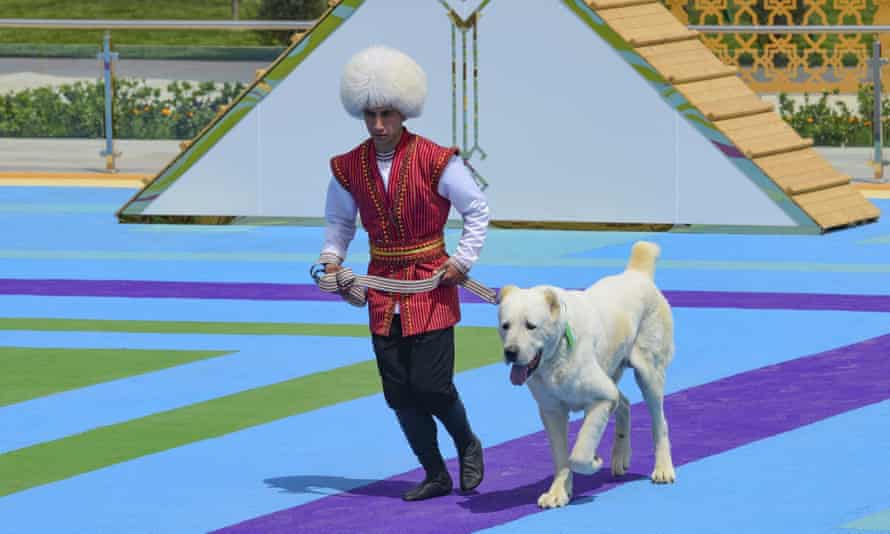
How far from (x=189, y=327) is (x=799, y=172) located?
7.41 meters

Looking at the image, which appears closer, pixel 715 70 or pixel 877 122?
pixel 715 70

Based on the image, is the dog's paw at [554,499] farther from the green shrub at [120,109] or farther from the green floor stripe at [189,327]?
the green shrub at [120,109]

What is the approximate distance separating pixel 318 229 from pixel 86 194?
18.0ft

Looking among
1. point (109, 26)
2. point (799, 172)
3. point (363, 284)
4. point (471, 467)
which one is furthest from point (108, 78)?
point (471, 467)

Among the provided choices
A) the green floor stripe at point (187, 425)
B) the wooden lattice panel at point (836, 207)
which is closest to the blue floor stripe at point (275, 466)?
the green floor stripe at point (187, 425)

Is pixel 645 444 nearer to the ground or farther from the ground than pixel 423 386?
nearer to the ground

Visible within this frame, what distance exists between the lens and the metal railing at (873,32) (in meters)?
21.3

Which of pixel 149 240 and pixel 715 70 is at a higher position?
pixel 715 70

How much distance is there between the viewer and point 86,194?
932 inches

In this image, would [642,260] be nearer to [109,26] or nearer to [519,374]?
[519,374]

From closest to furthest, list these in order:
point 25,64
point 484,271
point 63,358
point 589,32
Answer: point 63,358 < point 484,271 < point 589,32 < point 25,64

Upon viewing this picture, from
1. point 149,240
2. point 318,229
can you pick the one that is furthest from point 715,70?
point 149,240

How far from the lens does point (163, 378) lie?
436 inches

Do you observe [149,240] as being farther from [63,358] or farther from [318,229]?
[63,358]
